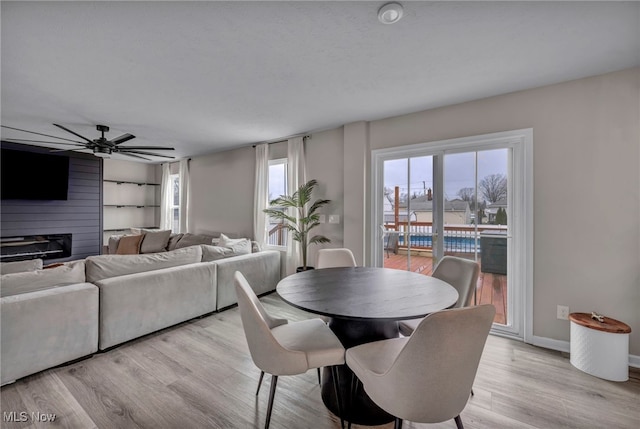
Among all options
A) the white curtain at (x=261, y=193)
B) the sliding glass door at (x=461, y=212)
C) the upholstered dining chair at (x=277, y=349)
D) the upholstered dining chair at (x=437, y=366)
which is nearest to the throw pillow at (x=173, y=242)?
the white curtain at (x=261, y=193)

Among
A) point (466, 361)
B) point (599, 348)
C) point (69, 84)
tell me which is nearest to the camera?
point (466, 361)

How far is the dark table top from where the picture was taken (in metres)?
1.38

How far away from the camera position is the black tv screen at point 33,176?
15.2 feet

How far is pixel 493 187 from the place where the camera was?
2.84 meters

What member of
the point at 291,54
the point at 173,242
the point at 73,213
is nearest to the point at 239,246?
the point at 173,242

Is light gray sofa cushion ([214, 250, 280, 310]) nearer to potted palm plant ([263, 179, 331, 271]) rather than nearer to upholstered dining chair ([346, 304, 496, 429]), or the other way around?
potted palm plant ([263, 179, 331, 271])

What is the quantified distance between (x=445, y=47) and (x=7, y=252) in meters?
7.23

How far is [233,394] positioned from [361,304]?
47.0 inches

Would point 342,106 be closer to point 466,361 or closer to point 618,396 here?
point 466,361

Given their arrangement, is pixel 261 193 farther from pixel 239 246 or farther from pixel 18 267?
pixel 18 267

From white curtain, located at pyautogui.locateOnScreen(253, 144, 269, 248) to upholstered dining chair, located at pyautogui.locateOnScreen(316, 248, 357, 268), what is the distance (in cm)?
204

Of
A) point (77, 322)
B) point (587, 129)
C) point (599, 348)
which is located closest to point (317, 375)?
point (77, 322)

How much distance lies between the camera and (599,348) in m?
2.04

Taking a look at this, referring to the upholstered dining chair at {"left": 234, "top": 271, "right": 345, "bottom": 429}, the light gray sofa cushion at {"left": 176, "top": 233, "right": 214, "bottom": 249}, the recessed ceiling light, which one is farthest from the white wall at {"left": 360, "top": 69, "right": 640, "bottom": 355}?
the light gray sofa cushion at {"left": 176, "top": 233, "right": 214, "bottom": 249}
